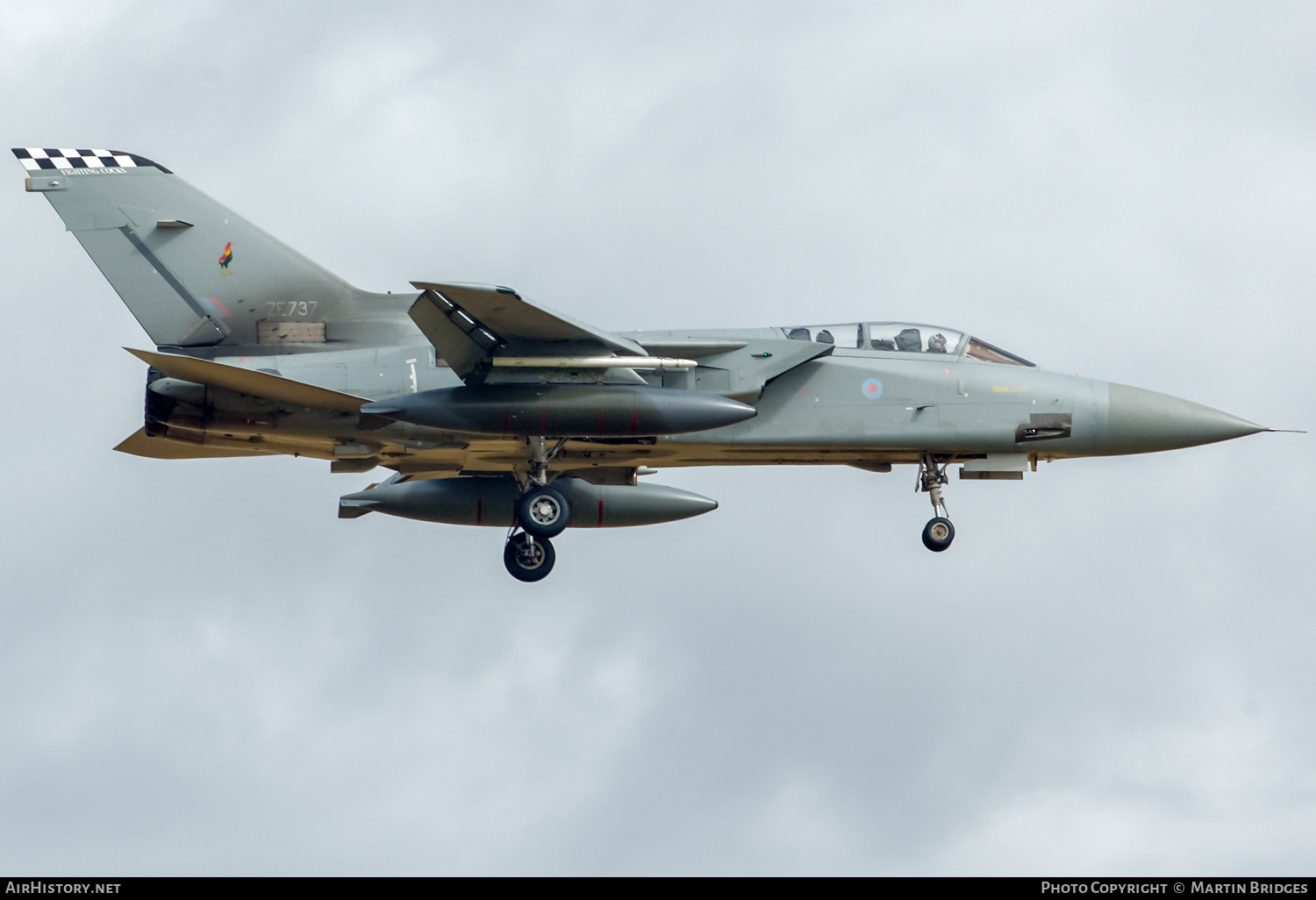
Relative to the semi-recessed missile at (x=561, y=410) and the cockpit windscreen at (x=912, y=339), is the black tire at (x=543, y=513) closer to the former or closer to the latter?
the semi-recessed missile at (x=561, y=410)

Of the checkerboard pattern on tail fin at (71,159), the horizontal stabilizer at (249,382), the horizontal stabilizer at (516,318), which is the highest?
the checkerboard pattern on tail fin at (71,159)

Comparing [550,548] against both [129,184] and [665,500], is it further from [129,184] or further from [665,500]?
[129,184]

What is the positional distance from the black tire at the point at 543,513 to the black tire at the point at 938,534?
460 centimetres

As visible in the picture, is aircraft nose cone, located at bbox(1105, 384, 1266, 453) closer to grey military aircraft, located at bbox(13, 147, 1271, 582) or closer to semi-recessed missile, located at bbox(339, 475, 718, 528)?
grey military aircraft, located at bbox(13, 147, 1271, 582)

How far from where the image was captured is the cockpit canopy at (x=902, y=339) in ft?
70.0

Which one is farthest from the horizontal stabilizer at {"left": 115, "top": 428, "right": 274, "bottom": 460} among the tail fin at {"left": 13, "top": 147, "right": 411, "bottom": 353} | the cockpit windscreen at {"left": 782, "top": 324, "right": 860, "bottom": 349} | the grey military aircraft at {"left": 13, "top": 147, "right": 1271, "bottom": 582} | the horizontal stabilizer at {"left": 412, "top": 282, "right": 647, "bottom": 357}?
the cockpit windscreen at {"left": 782, "top": 324, "right": 860, "bottom": 349}

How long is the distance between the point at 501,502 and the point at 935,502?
242 inches

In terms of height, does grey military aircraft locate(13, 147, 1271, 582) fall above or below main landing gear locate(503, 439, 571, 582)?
above

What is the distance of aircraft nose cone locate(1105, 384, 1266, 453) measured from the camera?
859 inches

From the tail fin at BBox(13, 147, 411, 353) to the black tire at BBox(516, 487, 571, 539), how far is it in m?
2.75

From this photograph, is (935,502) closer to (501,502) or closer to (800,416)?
(800,416)

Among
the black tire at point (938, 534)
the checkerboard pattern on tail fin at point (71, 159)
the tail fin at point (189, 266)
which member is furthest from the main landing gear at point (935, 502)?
the checkerboard pattern on tail fin at point (71, 159)
